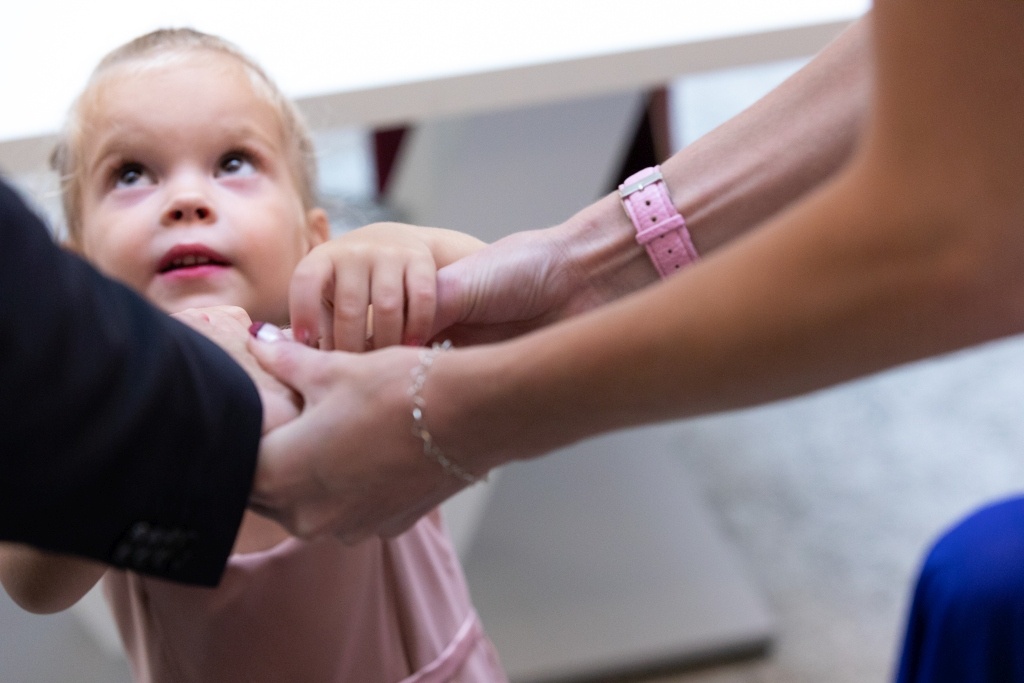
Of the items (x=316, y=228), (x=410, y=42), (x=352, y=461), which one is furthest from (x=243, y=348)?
(x=410, y=42)

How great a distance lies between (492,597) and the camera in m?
1.64

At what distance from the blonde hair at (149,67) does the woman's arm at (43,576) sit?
0.91 feet

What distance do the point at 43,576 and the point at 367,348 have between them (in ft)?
0.83

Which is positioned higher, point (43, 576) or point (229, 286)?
point (229, 286)

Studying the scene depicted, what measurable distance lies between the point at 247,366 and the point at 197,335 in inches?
3.0

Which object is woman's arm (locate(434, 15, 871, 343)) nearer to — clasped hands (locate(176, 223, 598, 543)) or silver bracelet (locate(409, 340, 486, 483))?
clasped hands (locate(176, 223, 598, 543))

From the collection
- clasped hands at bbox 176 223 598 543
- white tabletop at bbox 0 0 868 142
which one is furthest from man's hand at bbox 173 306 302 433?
white tabletop at bbox 0 0 868 142

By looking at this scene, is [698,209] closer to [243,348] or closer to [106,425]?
[243,348]

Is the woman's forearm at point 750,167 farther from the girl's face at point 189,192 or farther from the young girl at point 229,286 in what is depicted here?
the girl's face at point 189,192

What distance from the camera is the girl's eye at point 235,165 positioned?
2.92 feet

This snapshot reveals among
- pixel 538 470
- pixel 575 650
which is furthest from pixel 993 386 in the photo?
pixel 575 650

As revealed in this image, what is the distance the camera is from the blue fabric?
2.71 feet

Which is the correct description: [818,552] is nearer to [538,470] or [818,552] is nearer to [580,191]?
[538,470]

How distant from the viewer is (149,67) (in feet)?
2.95
